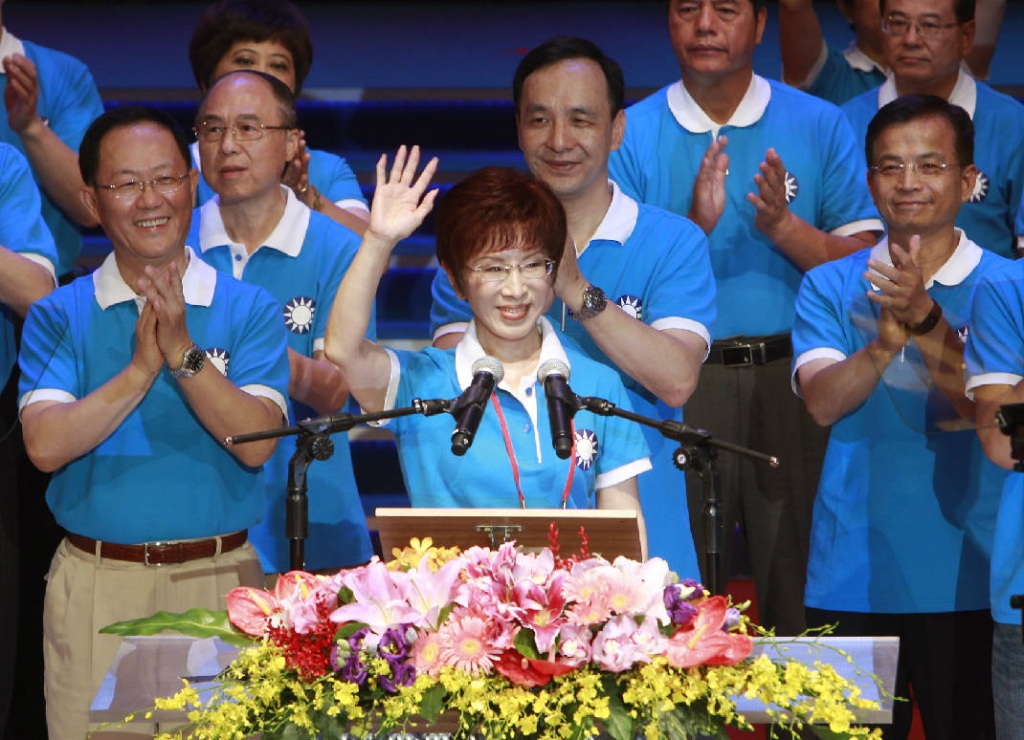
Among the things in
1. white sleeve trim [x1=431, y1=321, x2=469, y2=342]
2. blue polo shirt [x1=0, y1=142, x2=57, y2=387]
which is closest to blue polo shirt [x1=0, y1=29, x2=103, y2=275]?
blue polo shirt [x1=0, y1=142, x2=57, y2=387]

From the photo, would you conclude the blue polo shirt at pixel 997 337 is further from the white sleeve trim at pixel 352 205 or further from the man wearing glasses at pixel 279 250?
the white sleeve trim at pixel 352 205

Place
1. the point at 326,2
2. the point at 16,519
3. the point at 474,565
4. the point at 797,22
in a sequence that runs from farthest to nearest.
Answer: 1. the point at 326,2
2. the point at 797,22
3. the point at 16,519
4. the point at 474,565

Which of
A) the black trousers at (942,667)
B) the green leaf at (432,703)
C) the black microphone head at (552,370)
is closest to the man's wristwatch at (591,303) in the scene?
the black microphone head at (552,370)

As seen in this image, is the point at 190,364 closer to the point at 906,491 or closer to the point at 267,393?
the point at 267,393

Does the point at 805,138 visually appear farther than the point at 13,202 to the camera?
Yes

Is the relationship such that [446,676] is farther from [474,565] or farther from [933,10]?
[933,10]

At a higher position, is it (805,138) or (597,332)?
(805,138)

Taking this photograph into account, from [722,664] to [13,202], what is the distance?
8.13ft

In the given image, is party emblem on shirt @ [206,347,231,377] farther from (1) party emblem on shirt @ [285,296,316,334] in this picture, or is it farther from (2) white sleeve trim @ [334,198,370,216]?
(2) white sleeve trim @ [334,198,370,216]

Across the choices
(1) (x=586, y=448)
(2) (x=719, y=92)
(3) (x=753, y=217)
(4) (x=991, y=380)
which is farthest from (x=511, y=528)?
(2) (x=719, y=92)

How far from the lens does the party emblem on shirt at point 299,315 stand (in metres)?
→ 4.09

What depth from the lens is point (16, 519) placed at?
4234 millimetres

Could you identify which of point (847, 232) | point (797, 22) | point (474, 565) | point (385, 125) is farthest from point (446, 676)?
point (385, 125)

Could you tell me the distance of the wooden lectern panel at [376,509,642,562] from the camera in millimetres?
2557
